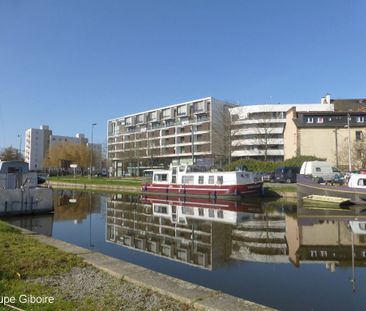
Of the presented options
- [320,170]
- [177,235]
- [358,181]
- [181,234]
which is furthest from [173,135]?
[177,235]

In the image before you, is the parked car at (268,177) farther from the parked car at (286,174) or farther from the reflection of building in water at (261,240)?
the reflection of building in water at (261,240)

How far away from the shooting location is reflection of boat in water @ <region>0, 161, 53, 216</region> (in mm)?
23828

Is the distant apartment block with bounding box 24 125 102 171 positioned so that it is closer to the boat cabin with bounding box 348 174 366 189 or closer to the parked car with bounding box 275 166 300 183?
the parked car with bounding box 275 166 300 183

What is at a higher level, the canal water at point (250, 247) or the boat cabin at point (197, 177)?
the boat cabin at point (197, 177)

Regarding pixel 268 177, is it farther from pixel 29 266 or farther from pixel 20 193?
pixel 29 266

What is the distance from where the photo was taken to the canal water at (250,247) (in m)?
8.86

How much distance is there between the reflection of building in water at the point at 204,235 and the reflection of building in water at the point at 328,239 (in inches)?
23.9

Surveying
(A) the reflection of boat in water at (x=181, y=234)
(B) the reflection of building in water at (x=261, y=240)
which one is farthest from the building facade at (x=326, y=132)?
(B) the reflection of building in water at (x=261, y=240)

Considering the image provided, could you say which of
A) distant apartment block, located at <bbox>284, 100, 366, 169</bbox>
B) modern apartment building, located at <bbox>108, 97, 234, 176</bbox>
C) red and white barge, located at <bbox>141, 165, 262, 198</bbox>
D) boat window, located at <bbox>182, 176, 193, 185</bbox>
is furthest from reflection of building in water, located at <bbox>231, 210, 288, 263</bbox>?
modern apartment building, located at <bbox>108, 97, 234, 176</bbox>

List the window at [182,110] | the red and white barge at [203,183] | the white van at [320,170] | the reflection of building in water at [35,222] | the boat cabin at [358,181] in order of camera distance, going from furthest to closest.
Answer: the window at [182,110]
the white van at [320,170]
the red and white barge at [203,183]
the boat cabin at [358,181]
the reflection of building in water at [35,222]

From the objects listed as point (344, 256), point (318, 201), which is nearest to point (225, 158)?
point (318, 201)

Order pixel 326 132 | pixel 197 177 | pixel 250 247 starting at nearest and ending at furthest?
pixel 250 247 < pixel 197 177 < pixel 326 132

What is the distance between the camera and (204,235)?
16844 millimetres

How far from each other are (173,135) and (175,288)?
9840cm
